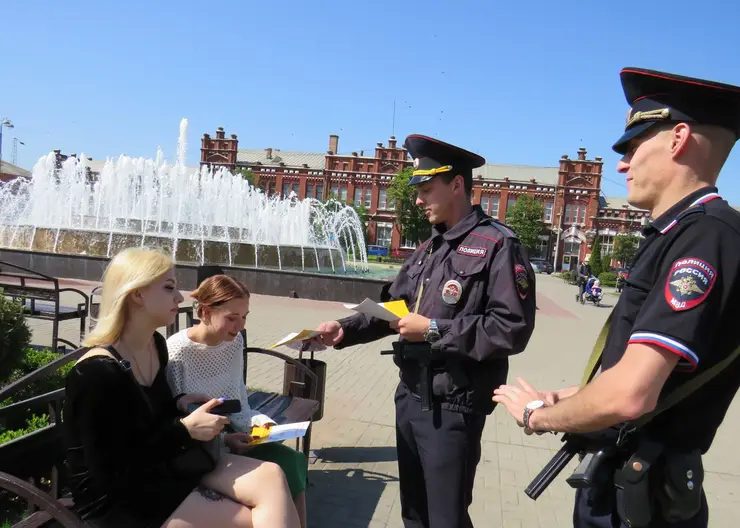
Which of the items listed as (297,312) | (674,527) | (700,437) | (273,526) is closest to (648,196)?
(700,437)

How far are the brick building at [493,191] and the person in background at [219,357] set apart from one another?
188 ft

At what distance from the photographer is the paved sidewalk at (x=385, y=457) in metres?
3.76

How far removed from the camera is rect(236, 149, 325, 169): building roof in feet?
229

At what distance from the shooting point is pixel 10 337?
12.6 feet

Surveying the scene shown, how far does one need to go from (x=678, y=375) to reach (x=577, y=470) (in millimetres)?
442

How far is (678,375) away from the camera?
5.05 ft

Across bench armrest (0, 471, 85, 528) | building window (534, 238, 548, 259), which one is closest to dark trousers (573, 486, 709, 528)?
bench armrest (0, 471, 85, 528)

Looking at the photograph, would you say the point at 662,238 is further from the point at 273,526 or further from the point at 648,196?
the point at 273,526

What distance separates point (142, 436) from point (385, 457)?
9.32 ft

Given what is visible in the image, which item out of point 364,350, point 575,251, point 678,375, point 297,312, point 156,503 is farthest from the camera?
point 575,251

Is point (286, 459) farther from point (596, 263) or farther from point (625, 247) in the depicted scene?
point (625, 247)

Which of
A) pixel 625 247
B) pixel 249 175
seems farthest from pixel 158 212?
pixel 249 175

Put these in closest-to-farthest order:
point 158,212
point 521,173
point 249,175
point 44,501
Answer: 1. point 44,501
2. point 158,212
3. point 249,175
4. point 521,173

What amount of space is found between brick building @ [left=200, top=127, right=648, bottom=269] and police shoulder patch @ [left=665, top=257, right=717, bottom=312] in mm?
58686
